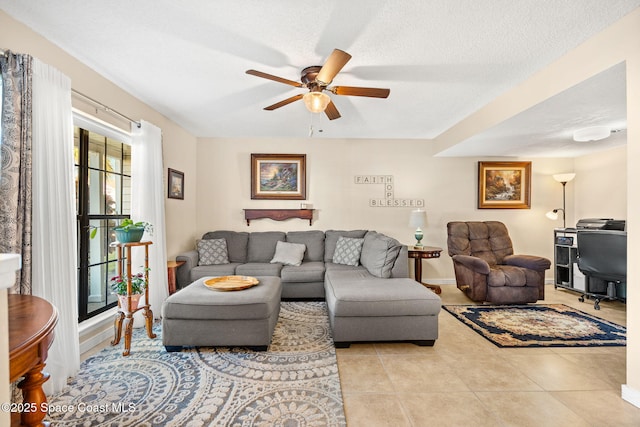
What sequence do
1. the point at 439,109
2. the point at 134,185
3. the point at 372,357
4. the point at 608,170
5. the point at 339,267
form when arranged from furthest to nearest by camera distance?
1. the point at 608,170
2. the point at 339,267
3. the point at 439,109
4. the point at 134,185
5. the point at 372,357

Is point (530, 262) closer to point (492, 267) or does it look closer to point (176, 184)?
point (492, 267)

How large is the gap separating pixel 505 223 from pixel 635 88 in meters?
3.48

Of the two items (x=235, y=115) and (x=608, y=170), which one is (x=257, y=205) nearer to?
(x=235, y=115)

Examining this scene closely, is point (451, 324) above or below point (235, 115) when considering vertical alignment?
below

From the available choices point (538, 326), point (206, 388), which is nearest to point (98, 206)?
point (206, 388)

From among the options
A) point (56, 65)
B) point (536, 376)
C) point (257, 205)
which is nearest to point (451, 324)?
point (536, 376)

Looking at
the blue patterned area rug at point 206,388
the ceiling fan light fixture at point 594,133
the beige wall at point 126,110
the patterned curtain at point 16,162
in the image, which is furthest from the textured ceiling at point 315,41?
the blue patterned area rug at point 206,388

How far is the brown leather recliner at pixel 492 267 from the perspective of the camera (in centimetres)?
371

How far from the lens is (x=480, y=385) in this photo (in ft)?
6.64

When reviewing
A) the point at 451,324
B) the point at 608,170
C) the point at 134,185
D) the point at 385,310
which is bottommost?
the point at 451,324

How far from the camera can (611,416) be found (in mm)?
1721

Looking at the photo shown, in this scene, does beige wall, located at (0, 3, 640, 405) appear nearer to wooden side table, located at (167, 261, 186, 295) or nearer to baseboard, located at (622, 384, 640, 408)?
wooden side table, located at (167, 261, 186, 295)

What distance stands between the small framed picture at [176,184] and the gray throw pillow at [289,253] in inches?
62.6

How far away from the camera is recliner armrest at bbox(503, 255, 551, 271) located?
3.75 metres
